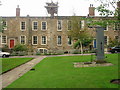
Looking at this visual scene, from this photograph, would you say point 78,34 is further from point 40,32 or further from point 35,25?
point 35,25

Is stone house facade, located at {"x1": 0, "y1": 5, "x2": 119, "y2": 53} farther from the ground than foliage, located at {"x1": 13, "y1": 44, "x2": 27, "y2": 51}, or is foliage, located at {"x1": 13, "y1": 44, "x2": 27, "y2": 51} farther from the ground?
stone house facade, located at {"x1": 0, "y1": 5, "x2": 119, "y2": 53}

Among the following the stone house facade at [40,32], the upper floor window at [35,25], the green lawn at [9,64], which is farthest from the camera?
the upper floor window at [35,25]

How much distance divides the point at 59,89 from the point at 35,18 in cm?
3675

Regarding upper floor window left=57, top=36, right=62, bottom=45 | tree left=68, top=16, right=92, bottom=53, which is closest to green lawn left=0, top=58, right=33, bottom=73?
tree left=68, top=16, right=92, bottom=53

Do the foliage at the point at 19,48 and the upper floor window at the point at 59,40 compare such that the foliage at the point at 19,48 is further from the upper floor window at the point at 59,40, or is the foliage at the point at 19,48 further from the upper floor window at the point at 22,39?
the upper floor window at the point at 59,40

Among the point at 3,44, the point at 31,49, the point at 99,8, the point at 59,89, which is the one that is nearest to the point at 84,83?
the point at 59,89

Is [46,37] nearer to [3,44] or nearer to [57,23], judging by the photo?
[57,23]

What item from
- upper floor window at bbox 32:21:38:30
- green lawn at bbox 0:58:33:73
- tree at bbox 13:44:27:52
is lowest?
green lawn at bbox 0:58:33:73

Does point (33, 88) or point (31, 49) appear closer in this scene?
point (33, 88)

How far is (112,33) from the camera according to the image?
43781 mm

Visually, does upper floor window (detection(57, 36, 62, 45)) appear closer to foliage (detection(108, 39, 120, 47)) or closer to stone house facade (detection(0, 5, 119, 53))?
stone house facade (detection(0, 5, 119, 53))

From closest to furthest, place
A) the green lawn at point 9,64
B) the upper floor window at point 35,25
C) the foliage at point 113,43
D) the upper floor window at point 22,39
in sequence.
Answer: the green lawn at point 9,64 < the foliage at point 113,43 < the upper floor window at point 22,39 < the upper floor window at point 35,25

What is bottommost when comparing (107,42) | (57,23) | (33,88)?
(33,88)

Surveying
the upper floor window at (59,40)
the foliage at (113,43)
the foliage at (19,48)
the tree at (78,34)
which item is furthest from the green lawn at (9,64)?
the foliage at (113,43)
